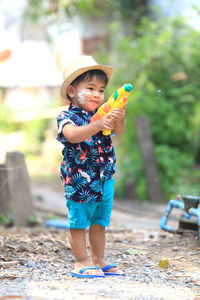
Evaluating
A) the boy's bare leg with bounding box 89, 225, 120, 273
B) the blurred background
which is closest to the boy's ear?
the boy's bare leg with bounding box 89, 225, 120, 273

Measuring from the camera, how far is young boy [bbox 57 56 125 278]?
2.79 m

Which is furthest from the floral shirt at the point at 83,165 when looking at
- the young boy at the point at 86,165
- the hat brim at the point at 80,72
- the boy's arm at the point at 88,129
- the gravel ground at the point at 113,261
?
the gravel ground at the point at 113,261

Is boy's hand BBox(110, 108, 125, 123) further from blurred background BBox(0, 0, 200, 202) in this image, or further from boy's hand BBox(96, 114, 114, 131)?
blurred background BBox(0, 0, 200, 202)

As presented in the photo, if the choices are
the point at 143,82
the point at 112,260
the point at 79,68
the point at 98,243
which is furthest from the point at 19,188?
the point at 143,82

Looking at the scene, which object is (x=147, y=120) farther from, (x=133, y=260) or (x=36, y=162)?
(x=36, y=162)

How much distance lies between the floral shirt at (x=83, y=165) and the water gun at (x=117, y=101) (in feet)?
0.45

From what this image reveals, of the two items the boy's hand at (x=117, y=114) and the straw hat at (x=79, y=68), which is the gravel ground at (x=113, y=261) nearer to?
the boy's hand at (x=117, y=114)

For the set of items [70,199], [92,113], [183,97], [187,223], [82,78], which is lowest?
[187,223]

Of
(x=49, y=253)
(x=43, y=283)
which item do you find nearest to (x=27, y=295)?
(x=43, y=283)

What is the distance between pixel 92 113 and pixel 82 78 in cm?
26

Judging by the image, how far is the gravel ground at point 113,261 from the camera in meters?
2.37

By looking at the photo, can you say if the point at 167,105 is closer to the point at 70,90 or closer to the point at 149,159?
the point at 149,159

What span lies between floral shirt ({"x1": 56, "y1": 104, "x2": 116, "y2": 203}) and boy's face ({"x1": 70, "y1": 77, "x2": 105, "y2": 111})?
0.32 feet

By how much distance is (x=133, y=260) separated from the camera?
3387mm
